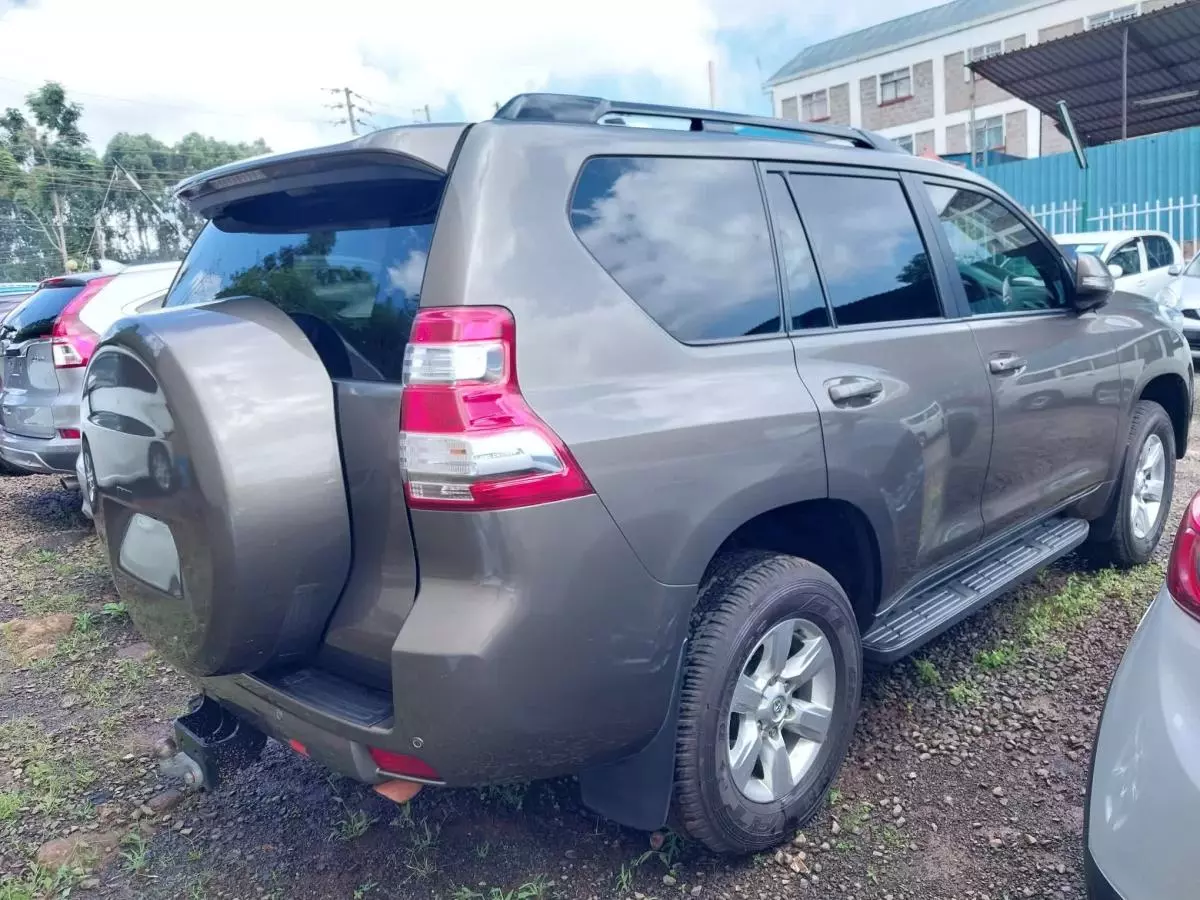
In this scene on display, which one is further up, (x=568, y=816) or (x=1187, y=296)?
(x=1187, y=296)

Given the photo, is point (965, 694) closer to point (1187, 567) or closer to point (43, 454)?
point (1187, 567)

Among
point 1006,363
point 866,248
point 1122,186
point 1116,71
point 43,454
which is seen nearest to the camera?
point 866,248

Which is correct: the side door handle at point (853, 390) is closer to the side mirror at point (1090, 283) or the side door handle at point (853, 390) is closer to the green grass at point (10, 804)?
the side mirror at point (1090, 283)

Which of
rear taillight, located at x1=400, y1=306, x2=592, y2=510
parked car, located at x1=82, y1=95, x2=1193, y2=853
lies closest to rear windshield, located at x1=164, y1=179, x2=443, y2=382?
parked car, located at x1=82, y1=95, x2=1193, y2=853

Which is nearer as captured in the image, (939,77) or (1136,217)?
(1136,217)

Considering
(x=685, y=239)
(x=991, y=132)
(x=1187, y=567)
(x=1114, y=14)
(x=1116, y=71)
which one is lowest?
(x=1187, y=567)

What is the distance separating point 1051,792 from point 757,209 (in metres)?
1.86

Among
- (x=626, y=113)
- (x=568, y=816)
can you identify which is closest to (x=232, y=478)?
(x=626, y=113)

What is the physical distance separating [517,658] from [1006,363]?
214 centimetres

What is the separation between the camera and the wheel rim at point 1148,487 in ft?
13.8

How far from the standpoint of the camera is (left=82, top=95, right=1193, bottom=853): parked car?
1.89m

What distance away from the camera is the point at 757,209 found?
2.54 metres

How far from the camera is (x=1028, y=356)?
10.8 feet

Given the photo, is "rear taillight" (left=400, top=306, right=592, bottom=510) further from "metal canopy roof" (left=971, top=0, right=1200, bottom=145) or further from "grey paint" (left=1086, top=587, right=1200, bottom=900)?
"metal canopy roof" (left=971, top=0, right=1200, bottom=145)
